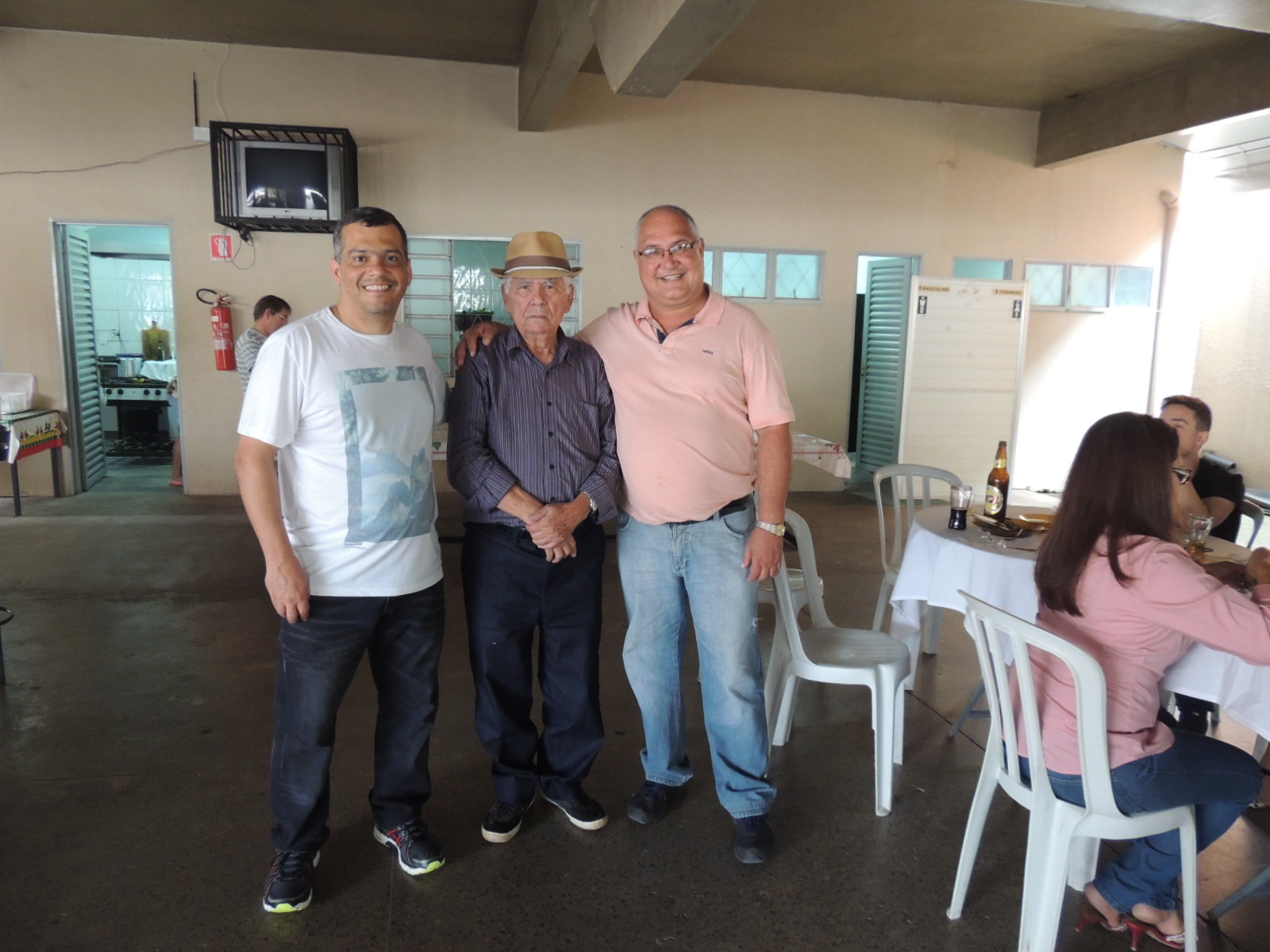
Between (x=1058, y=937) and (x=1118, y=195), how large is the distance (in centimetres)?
826

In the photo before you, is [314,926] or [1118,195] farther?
[1118,195]

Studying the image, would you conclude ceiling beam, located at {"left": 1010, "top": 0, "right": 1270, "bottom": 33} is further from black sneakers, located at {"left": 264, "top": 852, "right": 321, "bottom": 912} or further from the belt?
black sneakers, located at {"left": 264, "top": 852, "right": 321, "bottom": 912}

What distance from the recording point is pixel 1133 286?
845cm

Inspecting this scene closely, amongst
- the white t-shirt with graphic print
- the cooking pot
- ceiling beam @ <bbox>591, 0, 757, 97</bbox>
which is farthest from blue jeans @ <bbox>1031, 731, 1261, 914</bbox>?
the cooking pot

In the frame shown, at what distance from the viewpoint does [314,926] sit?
6.36 feet

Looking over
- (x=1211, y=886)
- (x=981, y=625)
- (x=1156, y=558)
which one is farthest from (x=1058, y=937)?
(x=1156, y=558)

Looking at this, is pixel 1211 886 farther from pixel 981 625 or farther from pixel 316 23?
pixel 316 23

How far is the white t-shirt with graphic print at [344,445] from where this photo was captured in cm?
181

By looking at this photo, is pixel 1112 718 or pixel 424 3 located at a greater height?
pixel 424 3

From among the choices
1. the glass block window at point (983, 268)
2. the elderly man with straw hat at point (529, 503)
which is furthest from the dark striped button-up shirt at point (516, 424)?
the glass block window at point (983, 268)

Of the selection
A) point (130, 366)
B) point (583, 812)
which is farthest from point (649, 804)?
point (130, 366)

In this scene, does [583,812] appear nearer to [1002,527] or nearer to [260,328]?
[1002,527]

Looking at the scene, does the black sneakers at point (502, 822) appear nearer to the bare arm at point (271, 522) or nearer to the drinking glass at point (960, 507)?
the bare arm at point (271, 522)

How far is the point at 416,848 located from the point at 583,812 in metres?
0.45
